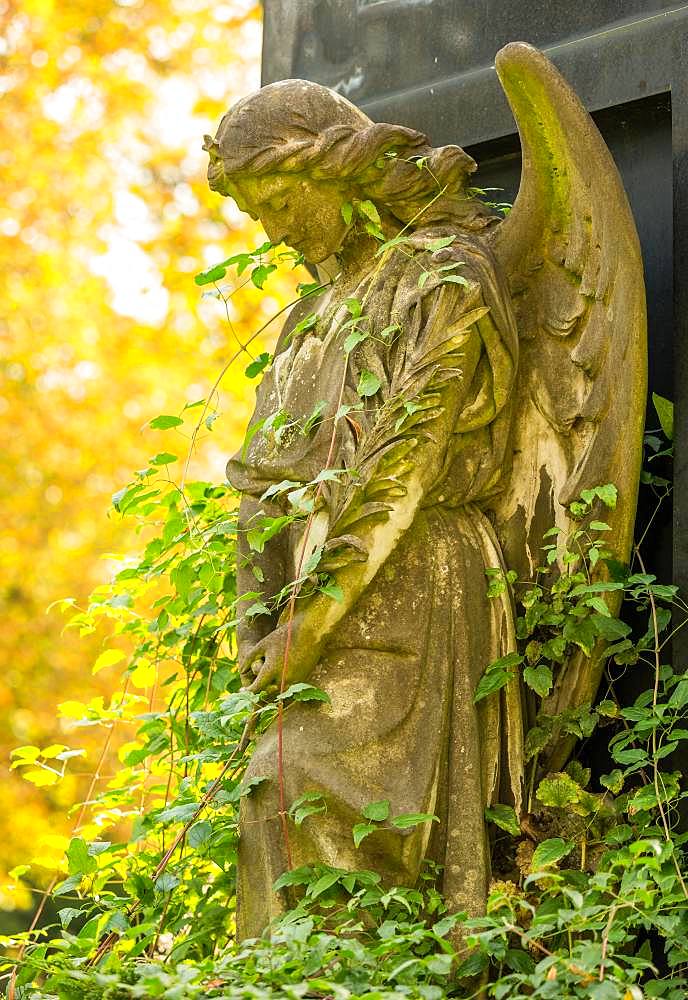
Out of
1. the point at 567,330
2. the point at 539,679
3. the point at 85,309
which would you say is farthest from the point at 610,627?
the point at 85,309

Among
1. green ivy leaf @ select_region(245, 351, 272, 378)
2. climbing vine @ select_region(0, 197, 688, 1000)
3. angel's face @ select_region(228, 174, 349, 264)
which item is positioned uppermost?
angel's face @ select_region(228, 174, 349, 264)

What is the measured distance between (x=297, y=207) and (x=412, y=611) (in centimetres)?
98

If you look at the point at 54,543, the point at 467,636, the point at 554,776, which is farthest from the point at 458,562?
the point at 54,543

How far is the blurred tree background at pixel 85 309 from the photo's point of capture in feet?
36.3

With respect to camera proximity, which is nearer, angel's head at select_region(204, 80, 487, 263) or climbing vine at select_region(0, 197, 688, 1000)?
climbing vine at select_region(0, 197, 688, 1000)

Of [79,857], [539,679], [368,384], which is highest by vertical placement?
[368,384]

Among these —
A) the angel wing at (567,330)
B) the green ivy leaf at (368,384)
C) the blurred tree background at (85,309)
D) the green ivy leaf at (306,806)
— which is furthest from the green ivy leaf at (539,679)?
the blurred tree background at (85,309)

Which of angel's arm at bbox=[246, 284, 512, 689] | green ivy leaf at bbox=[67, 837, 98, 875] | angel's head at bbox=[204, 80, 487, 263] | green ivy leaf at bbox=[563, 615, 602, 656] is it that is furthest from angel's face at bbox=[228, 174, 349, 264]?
green ivy leaf at bbox=[67, 837, 98, 875]

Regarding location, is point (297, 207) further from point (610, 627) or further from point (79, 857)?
point (79, 857)

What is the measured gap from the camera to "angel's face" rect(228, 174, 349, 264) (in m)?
3.77

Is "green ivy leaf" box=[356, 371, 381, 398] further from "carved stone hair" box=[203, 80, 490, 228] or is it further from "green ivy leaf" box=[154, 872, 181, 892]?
"green ivy leaf" box=[154, 872, 181, 892]

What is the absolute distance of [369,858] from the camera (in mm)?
3508

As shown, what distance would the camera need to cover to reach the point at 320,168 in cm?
374

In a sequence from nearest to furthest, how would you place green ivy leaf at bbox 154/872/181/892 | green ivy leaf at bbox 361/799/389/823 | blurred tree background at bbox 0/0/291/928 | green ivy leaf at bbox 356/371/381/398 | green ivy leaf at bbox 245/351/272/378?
green ivy leaf at bbox 361/799/389/823 < green ivy leaf at bbox 356/371/381/398 < green ivy leaf at bbox 154/872/181/892 < green ivy leaf at bbox 245/351/272/378 < blurred tree background at bbox 0/0/291/928
